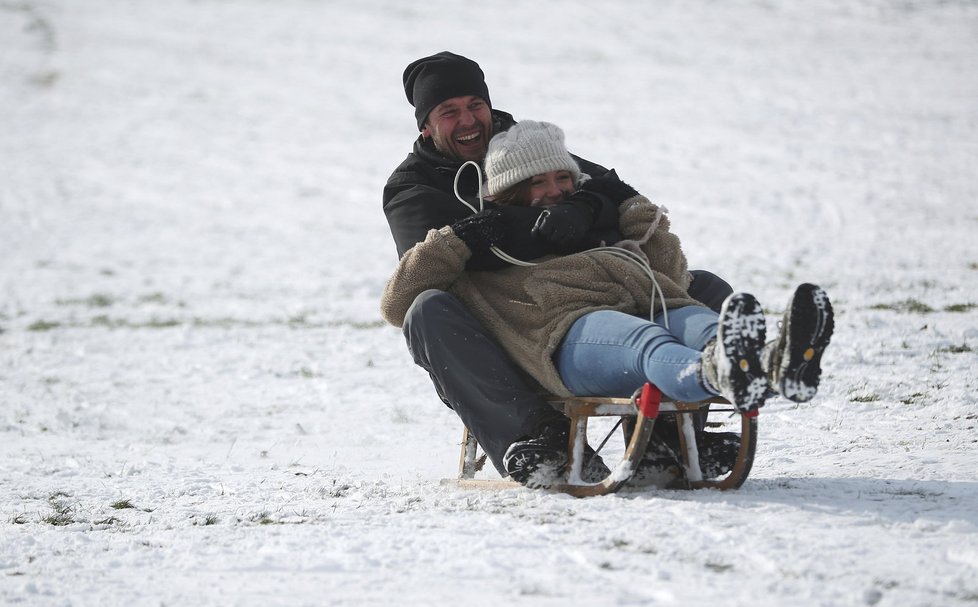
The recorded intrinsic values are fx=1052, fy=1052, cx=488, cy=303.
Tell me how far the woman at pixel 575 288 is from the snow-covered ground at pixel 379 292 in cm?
42

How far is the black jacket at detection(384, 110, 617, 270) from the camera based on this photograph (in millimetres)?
3650

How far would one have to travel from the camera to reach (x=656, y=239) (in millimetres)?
3727

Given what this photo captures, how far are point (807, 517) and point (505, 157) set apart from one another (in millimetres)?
1626

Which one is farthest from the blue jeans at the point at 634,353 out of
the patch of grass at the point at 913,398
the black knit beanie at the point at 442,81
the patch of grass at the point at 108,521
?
the patch of grass at the point at 913,398

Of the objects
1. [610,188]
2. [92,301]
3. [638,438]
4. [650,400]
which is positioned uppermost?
[610,188]

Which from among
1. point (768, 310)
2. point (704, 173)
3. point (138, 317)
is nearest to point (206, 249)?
point (138, 317)

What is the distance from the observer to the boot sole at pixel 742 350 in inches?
108

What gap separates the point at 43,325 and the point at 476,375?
6.83 meters

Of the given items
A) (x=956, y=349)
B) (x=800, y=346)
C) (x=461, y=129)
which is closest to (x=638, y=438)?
(x=800, y=346)

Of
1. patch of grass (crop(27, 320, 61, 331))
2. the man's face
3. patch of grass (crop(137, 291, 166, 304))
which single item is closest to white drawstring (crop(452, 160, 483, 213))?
the man's face

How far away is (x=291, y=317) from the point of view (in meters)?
8.98

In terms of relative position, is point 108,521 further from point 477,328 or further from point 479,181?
point 479,181

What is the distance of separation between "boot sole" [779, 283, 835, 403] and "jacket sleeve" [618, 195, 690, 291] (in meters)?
0.93

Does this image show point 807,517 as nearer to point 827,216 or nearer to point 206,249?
point 827,216
